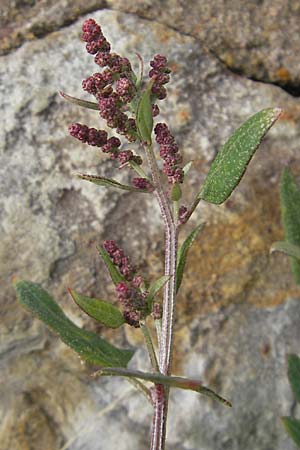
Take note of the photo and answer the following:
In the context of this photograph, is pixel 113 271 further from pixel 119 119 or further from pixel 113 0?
pixel 113 0

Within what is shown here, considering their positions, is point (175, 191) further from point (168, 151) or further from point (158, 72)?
point (158, 72)

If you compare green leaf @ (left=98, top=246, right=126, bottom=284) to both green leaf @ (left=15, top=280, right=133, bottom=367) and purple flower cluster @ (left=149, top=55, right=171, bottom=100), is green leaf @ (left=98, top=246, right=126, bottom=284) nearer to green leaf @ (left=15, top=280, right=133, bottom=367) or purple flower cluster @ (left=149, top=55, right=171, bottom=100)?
green leaf @ (left=15, top=280, right=133, bottom=367)

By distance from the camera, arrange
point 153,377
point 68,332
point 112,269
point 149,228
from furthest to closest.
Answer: point 149,228 → point 68,332 → point 112,269 → point 153,377

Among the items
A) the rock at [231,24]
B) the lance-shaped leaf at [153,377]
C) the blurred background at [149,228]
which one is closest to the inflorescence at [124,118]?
the lance-shaped leaf at [153,377]

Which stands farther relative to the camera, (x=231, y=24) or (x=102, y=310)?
(x=231, y=24)

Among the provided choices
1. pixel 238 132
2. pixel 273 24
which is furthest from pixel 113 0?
pixel 238 132

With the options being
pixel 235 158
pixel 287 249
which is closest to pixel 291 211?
pixel 287 249

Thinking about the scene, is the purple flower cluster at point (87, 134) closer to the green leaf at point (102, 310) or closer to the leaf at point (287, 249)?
the green leaf at point (102, 310)
